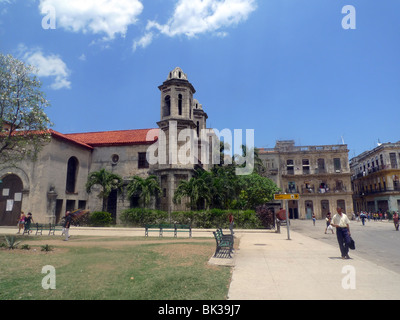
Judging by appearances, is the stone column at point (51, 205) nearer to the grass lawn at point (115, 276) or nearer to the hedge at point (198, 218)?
the hedge at point (198, 218)

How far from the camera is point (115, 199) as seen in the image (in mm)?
28406

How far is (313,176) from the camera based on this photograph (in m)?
47.8

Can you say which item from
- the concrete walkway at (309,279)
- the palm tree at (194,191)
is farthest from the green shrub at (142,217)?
the concrete walkway at (309,279)

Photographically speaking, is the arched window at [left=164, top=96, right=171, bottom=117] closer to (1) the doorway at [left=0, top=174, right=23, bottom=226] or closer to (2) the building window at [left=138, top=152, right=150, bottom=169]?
(2) the building window at [left=138, top=152, right=150, bottom=169]

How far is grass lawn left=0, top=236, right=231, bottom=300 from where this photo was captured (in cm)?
498

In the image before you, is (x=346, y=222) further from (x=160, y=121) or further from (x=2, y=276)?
(x=160, y=121)

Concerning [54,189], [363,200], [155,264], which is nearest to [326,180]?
[363,200]

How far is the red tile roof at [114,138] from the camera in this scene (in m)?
29.6

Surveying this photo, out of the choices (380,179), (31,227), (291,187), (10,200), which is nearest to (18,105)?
(31,227)

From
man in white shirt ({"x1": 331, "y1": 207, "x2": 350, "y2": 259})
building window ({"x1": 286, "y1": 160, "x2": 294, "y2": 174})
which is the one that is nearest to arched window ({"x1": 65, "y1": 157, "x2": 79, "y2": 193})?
man in white shirt ({"x1": 331, "y1": 207, "x2": 350, "y2": 259})

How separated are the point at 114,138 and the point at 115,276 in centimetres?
2673

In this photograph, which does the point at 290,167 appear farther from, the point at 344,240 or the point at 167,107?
the point at 344,240

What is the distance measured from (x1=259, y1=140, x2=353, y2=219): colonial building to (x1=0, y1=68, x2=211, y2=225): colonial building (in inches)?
945
